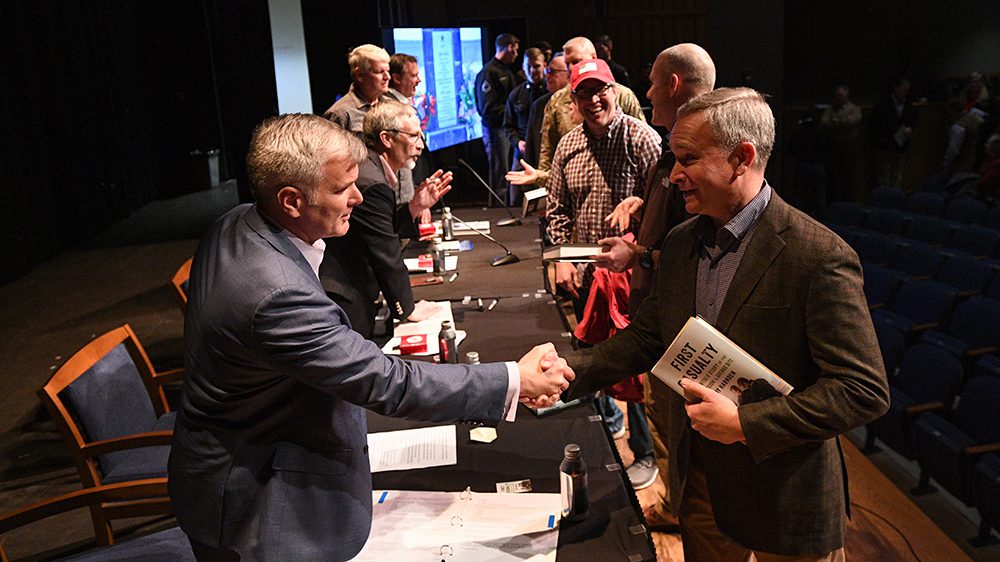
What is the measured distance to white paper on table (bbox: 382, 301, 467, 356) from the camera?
300 centimetres

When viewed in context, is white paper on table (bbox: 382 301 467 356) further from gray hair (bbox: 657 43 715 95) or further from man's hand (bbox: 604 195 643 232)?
gray hair (bbox: 657 43 715 95)

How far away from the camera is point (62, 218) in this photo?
912 centimetres

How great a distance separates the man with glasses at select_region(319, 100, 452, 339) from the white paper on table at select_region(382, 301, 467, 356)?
45mm

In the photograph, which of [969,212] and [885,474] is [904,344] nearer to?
[885,474]

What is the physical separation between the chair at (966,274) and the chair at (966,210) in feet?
4.98

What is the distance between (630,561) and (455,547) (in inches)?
16.4

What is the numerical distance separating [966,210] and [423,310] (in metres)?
5.54

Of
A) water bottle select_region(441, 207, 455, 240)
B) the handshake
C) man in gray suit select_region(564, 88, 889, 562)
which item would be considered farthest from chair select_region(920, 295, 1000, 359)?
the handshake

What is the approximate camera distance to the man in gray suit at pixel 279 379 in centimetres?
165

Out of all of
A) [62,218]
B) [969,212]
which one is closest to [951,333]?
[969,212]

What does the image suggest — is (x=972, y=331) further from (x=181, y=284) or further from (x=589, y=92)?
(x=181, y=284)

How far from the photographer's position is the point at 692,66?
2.66 metres

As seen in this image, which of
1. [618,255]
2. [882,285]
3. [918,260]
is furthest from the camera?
[918,260]

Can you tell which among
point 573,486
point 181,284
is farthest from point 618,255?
point 181,284
